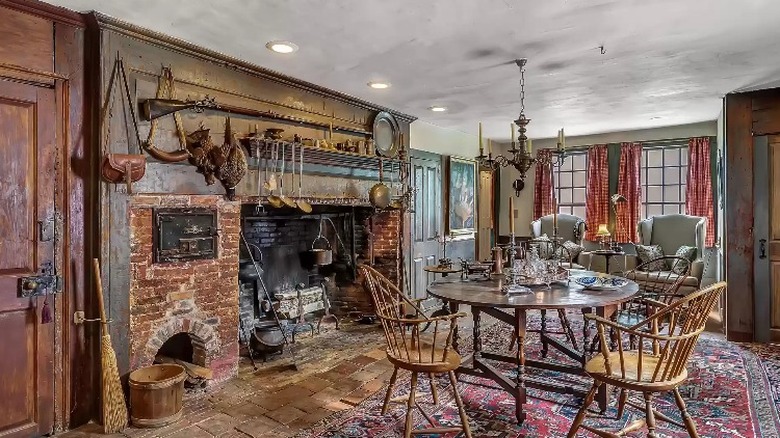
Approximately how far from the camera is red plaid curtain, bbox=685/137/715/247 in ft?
21.5

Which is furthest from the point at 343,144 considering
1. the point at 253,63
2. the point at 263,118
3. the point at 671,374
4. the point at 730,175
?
the point at 730,175

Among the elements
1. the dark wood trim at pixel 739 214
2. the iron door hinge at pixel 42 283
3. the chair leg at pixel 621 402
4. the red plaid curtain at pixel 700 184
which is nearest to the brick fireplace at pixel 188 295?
the iron door hinge at pixel 42 283

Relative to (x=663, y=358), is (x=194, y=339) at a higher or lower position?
lower

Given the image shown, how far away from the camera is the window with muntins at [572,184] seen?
7.88m

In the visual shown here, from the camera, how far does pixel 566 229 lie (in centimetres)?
736

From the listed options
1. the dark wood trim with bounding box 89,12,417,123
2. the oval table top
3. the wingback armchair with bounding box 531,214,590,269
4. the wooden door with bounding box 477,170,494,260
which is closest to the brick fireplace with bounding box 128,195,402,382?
the dark wood trim with bounding box 89,12,417,123

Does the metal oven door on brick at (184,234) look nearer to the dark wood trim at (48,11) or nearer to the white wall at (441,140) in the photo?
the dark wood trim at (48,11)

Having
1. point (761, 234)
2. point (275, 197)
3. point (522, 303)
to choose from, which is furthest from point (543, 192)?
point (522, 303)

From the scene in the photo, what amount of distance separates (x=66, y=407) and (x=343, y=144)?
2922 millimetres

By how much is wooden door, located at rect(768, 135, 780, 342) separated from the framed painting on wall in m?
3.39

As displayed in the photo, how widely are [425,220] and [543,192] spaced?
2.84m

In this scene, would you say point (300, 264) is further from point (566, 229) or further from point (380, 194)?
point (566, 229)

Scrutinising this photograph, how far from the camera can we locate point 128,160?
9.24 feet

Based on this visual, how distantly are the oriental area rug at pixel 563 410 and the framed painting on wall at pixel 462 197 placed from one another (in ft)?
9.86
